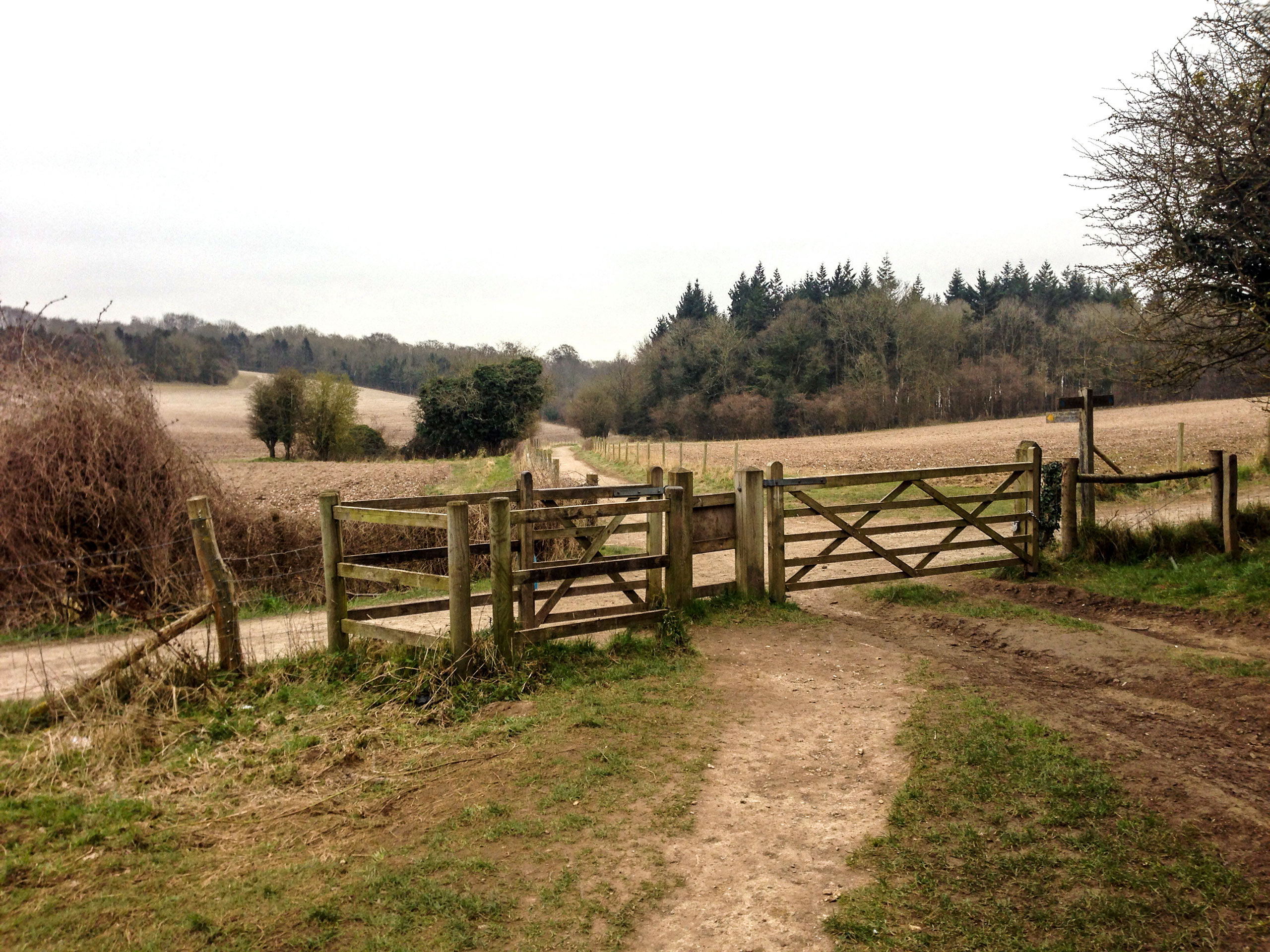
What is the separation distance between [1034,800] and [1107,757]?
882 millimetres

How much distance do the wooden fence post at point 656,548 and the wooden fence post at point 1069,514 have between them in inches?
236

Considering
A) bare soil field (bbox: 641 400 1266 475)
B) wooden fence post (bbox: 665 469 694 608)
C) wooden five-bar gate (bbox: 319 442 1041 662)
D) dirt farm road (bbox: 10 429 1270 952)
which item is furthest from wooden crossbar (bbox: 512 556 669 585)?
bare soil field (bbox: 641 400 1266 475)

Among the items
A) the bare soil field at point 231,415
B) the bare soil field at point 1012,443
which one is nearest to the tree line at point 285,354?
the bare soil field at point 231,415

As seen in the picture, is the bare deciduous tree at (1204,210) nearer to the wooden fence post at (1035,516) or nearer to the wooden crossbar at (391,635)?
the wooden fence post at (1035,516)

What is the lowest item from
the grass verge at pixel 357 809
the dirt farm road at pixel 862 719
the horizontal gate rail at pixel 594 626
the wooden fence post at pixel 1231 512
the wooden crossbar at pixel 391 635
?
the dirt farm road at pixel 862 719

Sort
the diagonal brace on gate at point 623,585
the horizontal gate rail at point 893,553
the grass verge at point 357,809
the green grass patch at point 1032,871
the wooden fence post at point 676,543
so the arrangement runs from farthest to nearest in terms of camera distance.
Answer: the horizontal gate rail at point 893,553 → the wooden fence post at point 676,543 → the diagonal brace on gate at point 623,585 → the grass verge at point 357,809 → the green grass patch at point 1032,871

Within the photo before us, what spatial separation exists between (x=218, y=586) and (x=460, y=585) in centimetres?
188

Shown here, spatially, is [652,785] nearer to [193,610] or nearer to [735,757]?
[735,757]

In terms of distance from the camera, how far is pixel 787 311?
3009 inches

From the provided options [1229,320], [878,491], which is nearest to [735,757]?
[1229,320]

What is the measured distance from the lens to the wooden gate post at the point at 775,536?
9.20 meters

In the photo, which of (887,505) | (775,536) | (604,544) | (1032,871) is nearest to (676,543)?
(604,544)

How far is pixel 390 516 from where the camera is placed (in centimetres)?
677

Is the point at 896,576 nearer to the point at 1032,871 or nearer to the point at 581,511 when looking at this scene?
the point at 581,511
